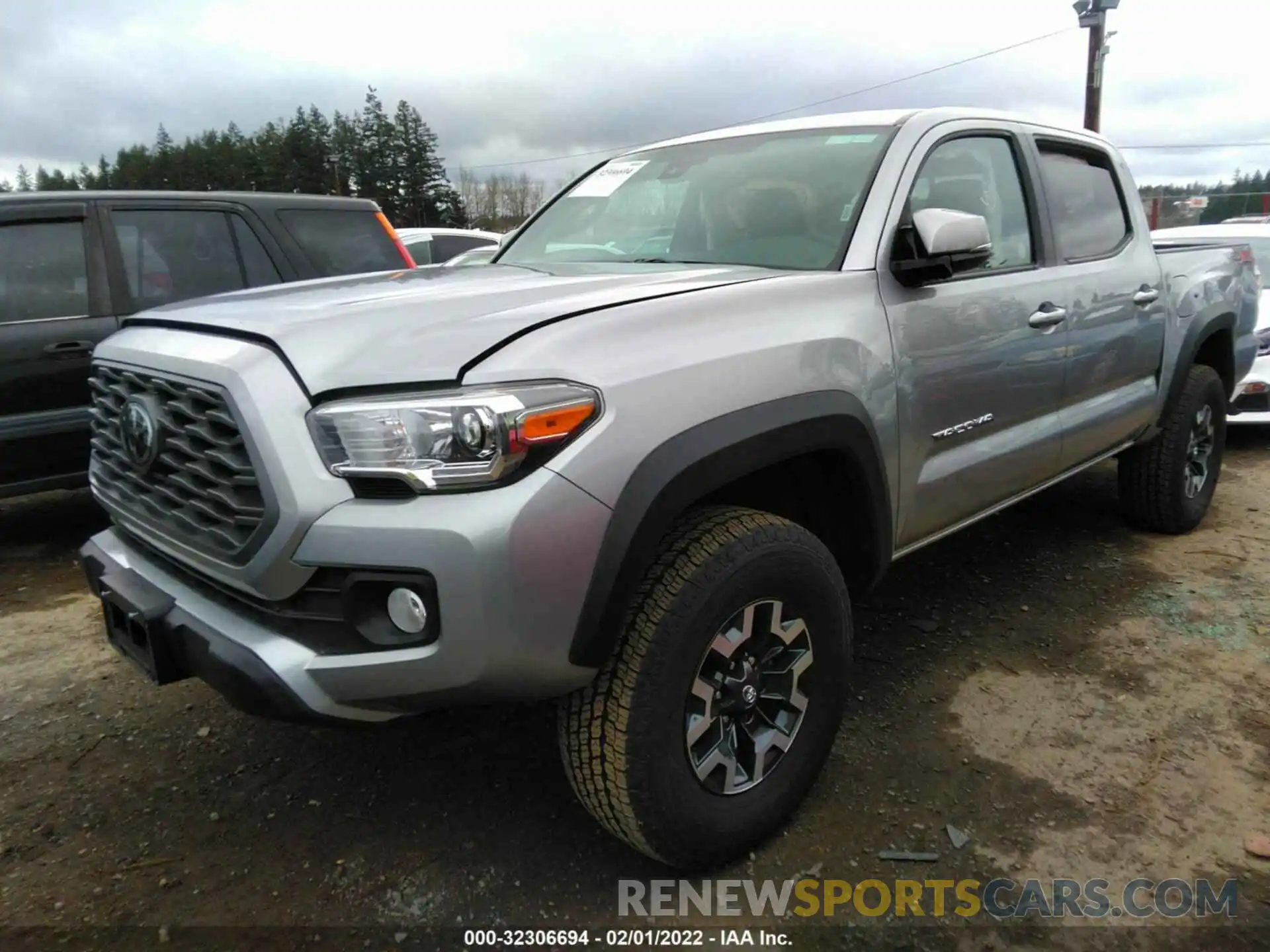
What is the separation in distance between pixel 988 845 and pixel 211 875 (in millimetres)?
1924

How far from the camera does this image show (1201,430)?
14.4 feet

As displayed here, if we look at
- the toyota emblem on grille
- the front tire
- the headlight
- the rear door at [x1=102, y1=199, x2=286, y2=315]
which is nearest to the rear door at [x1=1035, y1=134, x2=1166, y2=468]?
the front tire

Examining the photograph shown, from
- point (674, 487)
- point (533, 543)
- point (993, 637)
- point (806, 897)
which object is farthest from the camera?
point (993, 637)

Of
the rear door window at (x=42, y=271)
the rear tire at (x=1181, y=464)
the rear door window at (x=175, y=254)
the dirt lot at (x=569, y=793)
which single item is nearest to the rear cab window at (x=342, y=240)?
the rear door window at (x=175, y=254)

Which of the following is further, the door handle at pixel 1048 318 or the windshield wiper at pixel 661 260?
the door handle at pixel 1048 318

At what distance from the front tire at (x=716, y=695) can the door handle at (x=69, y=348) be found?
3.60 m

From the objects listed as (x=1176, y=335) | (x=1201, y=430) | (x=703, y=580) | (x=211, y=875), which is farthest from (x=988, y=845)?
(x=1201, y=430)

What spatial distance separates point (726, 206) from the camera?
2.92 meters

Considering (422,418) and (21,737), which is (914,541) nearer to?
(422,418)

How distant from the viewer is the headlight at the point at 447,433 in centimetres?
167

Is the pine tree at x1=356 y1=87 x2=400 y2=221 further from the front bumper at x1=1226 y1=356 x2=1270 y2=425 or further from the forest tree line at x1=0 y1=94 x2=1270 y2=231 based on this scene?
Answer: the front bumper at x1=1226 y1=356 x2=1270 y2=425

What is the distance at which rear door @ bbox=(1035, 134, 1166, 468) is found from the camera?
3324mm

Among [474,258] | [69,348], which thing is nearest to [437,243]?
[69,348]

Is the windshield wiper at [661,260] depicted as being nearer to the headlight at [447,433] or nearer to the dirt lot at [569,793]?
the headlight at [447,433]
